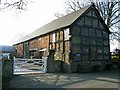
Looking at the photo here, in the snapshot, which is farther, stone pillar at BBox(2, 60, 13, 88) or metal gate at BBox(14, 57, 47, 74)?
metal gate at BBox(14, 57, 47, 74)

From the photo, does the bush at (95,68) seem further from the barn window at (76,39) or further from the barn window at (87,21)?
the barn window at (87,21)

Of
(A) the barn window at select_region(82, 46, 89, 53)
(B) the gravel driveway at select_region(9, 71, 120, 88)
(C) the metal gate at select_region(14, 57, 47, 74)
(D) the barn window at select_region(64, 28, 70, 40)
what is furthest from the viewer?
(A) the barn window at select_region(82, 46, 89, 53)

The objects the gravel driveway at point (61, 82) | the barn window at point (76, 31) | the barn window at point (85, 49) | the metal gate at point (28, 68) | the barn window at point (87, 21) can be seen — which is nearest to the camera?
the gravel driveway at point (61, 82)

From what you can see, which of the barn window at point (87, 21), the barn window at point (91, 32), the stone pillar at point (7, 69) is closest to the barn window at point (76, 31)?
the barn window at point (87, 21)

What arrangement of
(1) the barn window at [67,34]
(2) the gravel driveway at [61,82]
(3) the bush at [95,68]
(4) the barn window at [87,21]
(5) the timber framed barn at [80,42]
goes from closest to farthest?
(2) the gravel driveway at [61,82], (5) the timber framed barn at [80,42], (1) the barn window at [67,34], (3) the bush at [95,68], (4) the barn window at [87,21]

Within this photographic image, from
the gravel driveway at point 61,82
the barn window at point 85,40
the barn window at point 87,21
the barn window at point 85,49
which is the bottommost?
the gravel driveway at point 61,82

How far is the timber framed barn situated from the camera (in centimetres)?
1747

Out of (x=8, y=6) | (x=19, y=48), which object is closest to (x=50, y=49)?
(x=8, y=6)

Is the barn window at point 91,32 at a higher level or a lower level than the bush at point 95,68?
higher

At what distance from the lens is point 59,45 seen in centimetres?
1902

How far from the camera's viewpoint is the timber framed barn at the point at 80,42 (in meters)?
17.5

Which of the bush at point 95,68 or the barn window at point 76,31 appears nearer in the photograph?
the barn window at point 76,31

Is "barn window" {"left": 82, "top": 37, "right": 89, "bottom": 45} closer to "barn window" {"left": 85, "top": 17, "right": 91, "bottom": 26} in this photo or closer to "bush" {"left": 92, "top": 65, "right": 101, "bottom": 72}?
"barn window" {"left": 85, "top": 17, "right": 91, "bottom": 26}

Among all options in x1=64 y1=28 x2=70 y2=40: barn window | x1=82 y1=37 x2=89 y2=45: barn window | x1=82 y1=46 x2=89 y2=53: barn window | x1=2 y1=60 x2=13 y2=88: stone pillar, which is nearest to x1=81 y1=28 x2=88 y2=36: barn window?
x1=82 y1=37 x2=89 y2=45: barn window
